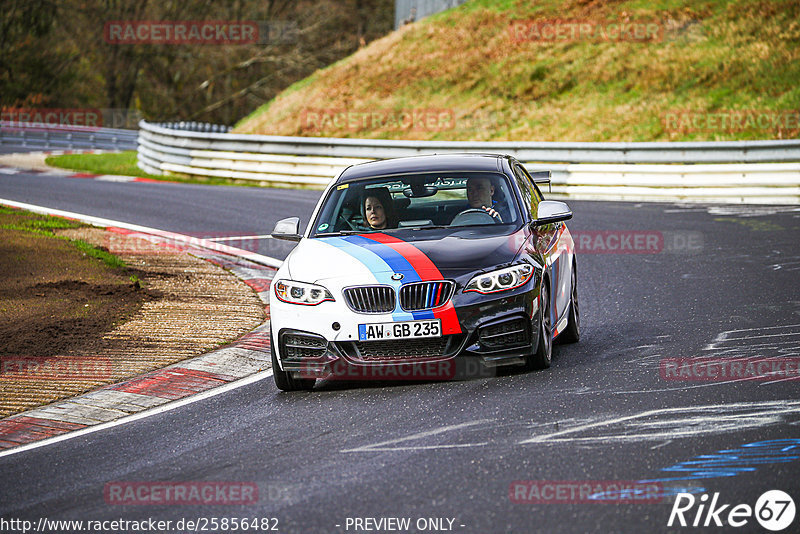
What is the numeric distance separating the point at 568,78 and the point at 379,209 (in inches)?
956

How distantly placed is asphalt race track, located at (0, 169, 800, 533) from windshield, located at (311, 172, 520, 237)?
128 centimetres

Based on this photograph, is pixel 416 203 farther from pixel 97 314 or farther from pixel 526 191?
pixel 97 314

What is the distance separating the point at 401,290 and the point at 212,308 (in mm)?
4304

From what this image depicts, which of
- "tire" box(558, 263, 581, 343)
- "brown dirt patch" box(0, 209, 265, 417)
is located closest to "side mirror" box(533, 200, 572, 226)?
"tire" box(558, 263, 581, 343)

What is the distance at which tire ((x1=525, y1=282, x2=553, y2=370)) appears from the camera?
7.66m

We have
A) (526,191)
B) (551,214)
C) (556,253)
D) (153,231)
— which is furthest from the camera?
(153,231)

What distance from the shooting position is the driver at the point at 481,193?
28.6 ft

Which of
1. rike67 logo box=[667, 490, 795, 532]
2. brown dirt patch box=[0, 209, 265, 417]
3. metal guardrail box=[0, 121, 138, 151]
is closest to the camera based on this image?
rike67 logo box=[667, 490, 795, 532]

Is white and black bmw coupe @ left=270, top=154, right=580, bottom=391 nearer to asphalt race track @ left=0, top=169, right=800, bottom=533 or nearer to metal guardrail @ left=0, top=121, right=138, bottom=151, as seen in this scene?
asphalt race track @ left=0, top=169, right=800, bottom=533

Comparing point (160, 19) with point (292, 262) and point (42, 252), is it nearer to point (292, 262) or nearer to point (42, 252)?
point (42, 252)

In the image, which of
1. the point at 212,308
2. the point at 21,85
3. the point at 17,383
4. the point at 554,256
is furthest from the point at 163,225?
the point at 21,85

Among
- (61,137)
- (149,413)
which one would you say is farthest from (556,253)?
(61,137)

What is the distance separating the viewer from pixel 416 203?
352 inches

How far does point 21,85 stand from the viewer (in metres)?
59.8
